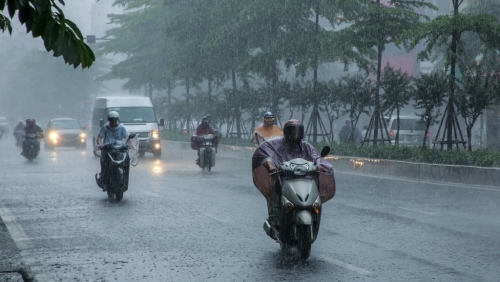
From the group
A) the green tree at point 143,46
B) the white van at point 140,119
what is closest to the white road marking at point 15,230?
the white van at point 140,119

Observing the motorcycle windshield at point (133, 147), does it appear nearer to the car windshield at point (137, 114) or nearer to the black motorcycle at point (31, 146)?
the black motorcycle at point (31, 146)

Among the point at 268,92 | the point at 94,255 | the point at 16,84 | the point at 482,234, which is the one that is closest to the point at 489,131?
the point at 268,92

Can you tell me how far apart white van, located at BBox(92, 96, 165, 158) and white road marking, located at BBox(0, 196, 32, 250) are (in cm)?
1931

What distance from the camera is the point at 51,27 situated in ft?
16.3

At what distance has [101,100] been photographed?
1564 inches

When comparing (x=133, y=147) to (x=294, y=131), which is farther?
(x=133, y=147)

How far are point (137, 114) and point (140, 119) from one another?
1.01 feet

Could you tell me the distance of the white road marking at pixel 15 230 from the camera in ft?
34.8

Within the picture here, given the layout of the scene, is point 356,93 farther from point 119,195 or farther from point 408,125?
point 119,195

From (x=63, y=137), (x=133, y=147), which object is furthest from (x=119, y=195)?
(x=63, y=137)

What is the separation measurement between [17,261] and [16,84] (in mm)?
106318

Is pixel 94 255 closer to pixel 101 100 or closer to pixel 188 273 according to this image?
pixel 188 273

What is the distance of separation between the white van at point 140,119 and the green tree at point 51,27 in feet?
94.5

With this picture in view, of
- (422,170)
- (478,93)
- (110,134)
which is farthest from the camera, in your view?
(478,93)
